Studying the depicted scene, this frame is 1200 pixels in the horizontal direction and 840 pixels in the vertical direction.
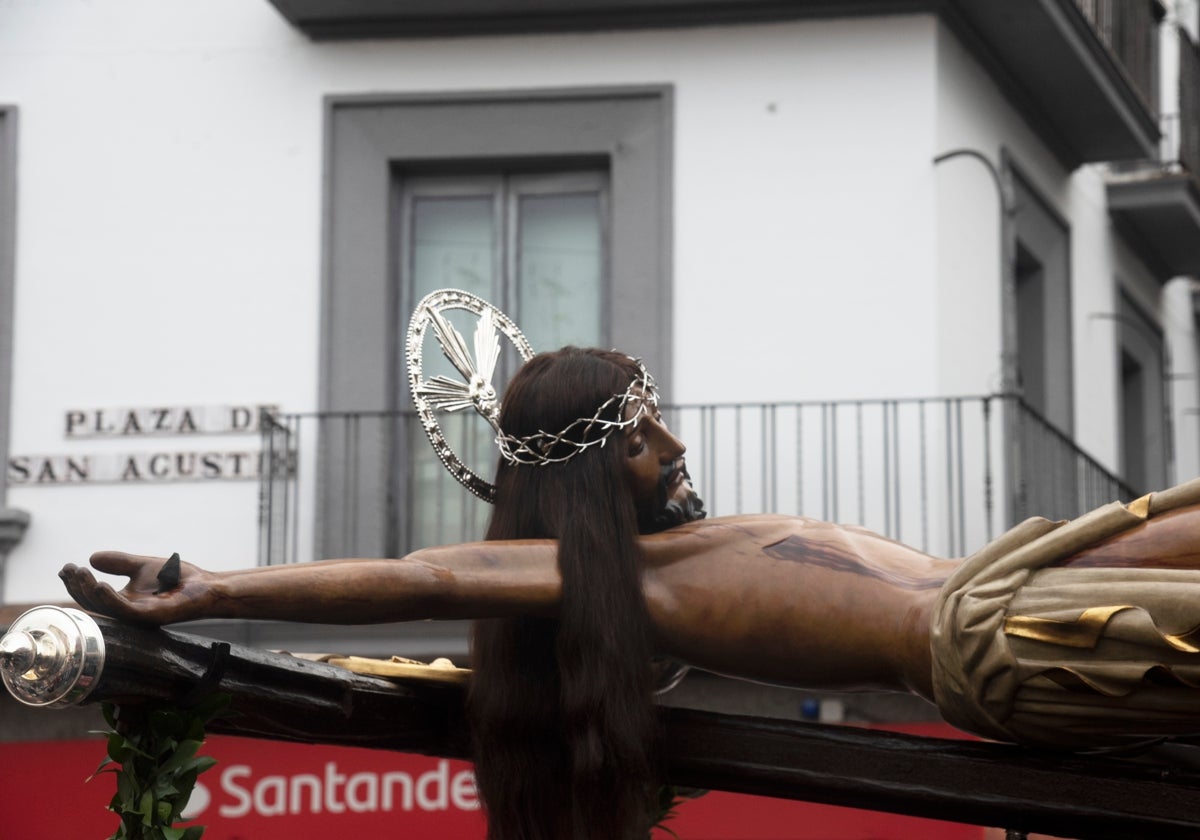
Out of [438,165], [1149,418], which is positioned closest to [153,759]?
[438,165]

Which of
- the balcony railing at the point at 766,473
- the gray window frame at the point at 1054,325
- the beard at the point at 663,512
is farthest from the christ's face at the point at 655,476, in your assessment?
the gray window frame at the point at 1054,325

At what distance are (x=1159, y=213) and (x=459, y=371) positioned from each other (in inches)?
431

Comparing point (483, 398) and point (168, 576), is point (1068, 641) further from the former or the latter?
point (168, 576)

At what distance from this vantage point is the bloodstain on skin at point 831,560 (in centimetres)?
385

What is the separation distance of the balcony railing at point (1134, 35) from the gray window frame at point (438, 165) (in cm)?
318

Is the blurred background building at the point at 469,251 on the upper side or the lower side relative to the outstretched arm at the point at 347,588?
upper

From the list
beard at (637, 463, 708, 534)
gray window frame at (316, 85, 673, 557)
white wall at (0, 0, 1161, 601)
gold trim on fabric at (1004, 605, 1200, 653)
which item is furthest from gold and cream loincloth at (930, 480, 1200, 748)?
gray window frame at (316, 85, 673, 557)

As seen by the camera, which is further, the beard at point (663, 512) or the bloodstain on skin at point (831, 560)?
the beard at point (663, 512)

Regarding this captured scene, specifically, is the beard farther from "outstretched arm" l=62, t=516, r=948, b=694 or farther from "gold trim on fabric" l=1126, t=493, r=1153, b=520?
"gold trim on fabric" l=1126, t=493, r=1153, b=520

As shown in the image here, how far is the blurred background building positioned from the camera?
1143 centimetres

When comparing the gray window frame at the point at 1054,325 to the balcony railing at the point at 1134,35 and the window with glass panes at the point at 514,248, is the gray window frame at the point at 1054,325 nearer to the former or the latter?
the balcony railing at the point at 1134,35

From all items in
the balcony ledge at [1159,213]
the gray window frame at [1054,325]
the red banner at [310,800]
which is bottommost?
the red banner at [310,800]

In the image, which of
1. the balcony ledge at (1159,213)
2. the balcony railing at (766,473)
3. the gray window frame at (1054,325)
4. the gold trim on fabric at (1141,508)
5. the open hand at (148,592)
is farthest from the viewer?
the balcony ledge at (1159,213)

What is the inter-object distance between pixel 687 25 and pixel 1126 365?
527 cm
